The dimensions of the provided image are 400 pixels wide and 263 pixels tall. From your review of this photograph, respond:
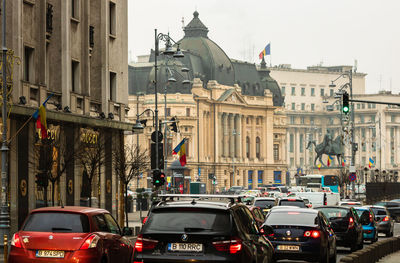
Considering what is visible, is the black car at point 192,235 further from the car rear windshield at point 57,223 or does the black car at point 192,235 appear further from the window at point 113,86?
the window at point 113,86

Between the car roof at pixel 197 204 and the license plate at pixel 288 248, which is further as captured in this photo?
the license plate at pixel 288 248

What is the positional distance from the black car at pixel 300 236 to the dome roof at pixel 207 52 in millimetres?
143115

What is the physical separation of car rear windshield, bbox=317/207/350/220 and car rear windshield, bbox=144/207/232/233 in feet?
52.6

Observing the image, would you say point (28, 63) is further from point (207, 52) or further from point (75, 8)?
point (207, 52)

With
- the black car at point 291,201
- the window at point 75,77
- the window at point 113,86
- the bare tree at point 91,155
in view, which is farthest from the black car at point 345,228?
the window at point 113,86

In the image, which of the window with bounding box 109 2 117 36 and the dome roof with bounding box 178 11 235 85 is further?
the dome roof with bounding box 178 11 235 85

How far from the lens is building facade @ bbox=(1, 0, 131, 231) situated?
1367 inches

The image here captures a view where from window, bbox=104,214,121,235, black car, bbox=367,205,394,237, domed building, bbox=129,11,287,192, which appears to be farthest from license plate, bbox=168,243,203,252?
domed building, bbox=129,11,287,192

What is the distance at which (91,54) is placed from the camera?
44.4 meters

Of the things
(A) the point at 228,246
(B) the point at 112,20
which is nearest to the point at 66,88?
(B) the point at 112,20

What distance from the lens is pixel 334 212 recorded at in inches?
1205

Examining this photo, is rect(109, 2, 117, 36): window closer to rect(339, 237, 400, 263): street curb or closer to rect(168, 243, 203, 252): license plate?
rect(339, 237, 400, 263): street curb

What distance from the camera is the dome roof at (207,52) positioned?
560 ft

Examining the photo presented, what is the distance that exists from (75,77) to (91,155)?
424 centimetres
